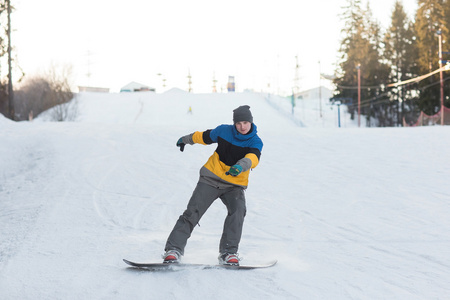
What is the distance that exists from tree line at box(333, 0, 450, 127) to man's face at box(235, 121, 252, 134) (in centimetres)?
3843

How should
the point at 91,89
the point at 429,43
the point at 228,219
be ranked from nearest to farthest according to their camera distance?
the point at 228,219, the point at 429,43, the point at 91,89

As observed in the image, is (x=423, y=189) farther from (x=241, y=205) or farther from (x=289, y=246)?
(x=241, y=205)

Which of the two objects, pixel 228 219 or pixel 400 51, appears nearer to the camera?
pixel 228 219

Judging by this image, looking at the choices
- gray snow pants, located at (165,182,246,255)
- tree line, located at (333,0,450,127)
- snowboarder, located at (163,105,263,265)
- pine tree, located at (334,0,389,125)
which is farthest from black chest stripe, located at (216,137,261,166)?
pine tree, located at (334,0,389,125)

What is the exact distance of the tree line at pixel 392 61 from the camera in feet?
134

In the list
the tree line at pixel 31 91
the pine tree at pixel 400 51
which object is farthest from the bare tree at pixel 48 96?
the pine tree at pixel 400 51

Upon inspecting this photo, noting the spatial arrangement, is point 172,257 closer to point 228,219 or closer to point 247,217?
point 228,219

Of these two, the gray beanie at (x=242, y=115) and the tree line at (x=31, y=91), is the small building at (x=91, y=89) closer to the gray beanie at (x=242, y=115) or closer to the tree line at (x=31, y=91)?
the tree line at (x=31, y=91)

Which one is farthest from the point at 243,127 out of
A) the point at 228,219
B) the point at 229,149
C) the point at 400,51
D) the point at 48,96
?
the point at 400,51

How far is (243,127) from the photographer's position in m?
4.22

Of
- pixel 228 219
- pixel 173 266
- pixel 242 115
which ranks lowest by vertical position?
pixel 173 266

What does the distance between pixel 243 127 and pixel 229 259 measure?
3.82 feet

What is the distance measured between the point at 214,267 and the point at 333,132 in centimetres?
1164

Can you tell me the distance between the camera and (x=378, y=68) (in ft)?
165
